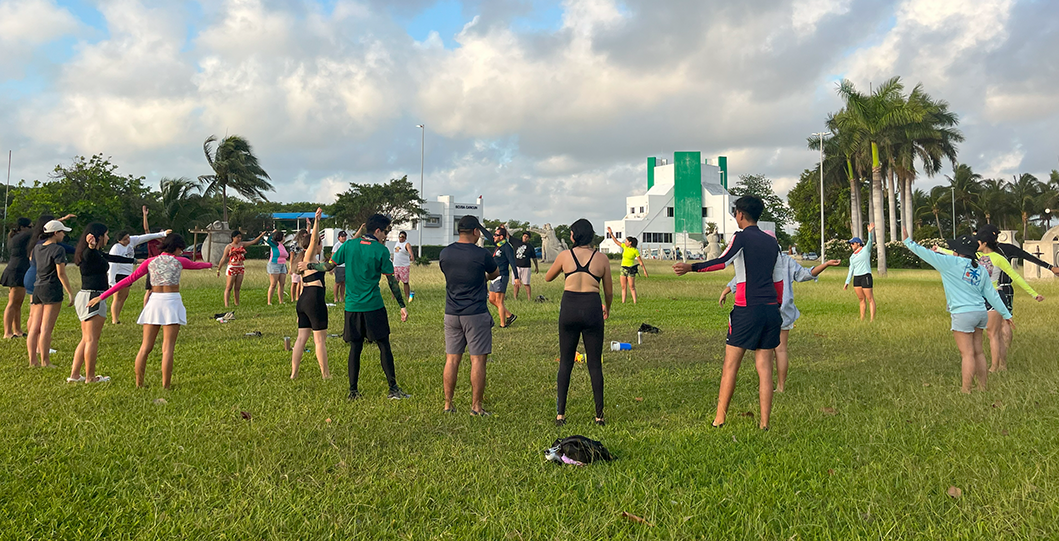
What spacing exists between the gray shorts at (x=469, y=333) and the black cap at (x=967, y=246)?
4957 millimetres

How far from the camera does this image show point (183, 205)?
47.4 meters

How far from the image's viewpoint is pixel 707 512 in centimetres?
402

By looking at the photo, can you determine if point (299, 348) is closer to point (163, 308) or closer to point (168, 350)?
point (168, 350)

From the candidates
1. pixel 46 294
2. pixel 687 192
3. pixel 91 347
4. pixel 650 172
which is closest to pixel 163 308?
pixel 91 347

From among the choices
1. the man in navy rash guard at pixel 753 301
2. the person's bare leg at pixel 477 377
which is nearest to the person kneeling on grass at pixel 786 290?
the man in navy rash guard at pixel 753 301

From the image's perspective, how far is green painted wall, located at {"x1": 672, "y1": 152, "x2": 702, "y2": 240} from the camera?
94750 mm

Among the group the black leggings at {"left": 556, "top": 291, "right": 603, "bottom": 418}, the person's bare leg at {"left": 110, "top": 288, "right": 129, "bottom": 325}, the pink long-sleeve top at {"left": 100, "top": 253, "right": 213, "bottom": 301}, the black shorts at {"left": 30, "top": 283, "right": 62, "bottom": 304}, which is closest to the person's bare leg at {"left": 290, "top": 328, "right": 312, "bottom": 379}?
the pink long-sleeve top at {"left": 100, "top": 253, "right": 213, "bottom": 301}

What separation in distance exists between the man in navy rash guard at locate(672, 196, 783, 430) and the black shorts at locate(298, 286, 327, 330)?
4081mm

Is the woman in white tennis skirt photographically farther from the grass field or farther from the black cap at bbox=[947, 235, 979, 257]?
the black cap at bbox=[947, 235, 979, 257]

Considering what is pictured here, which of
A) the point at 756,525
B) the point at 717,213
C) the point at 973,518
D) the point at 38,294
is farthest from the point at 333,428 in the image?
the point at 717,213

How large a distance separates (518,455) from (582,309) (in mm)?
1425

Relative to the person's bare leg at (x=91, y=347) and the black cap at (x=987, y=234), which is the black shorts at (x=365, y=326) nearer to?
the person's bare leg at (x=91, y=347)

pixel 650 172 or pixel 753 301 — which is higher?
pixel 650 172

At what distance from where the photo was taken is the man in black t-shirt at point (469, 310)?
6.26 metres
